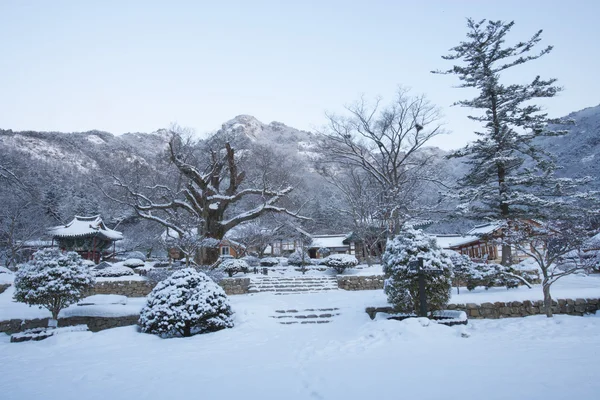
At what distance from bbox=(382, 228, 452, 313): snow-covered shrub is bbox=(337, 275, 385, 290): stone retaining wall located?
336 inches

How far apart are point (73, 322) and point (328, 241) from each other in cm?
3027

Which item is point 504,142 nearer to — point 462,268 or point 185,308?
point 462,268

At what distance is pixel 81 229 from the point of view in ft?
93.6

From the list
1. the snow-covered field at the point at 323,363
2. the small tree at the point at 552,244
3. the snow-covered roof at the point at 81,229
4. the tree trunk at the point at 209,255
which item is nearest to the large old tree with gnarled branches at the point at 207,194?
the tree trunk at the point at 209,255

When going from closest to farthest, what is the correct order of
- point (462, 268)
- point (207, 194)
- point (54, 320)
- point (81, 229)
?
point (54, 320), point (462, 268), point (207, 194), point (81, 229)

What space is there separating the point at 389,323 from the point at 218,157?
54.0 ft

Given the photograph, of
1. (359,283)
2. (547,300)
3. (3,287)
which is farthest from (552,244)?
(3,287)

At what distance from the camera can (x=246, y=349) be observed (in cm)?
634

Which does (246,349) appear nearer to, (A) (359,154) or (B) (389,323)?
(B) (389,323)

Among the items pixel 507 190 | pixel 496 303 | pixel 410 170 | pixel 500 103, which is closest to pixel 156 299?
pixel 496 303

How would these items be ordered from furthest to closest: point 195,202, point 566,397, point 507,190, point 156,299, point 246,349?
point 195,202 → point 507,190 → point 156,299 → point 246,349 → point 566,397

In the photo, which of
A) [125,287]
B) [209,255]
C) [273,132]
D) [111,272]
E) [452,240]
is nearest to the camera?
[125,287]

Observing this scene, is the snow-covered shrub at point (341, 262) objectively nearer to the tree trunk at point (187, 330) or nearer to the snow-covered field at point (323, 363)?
the snow-covered field at point (323, 363)

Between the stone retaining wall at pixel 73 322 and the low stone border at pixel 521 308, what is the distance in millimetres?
6723
